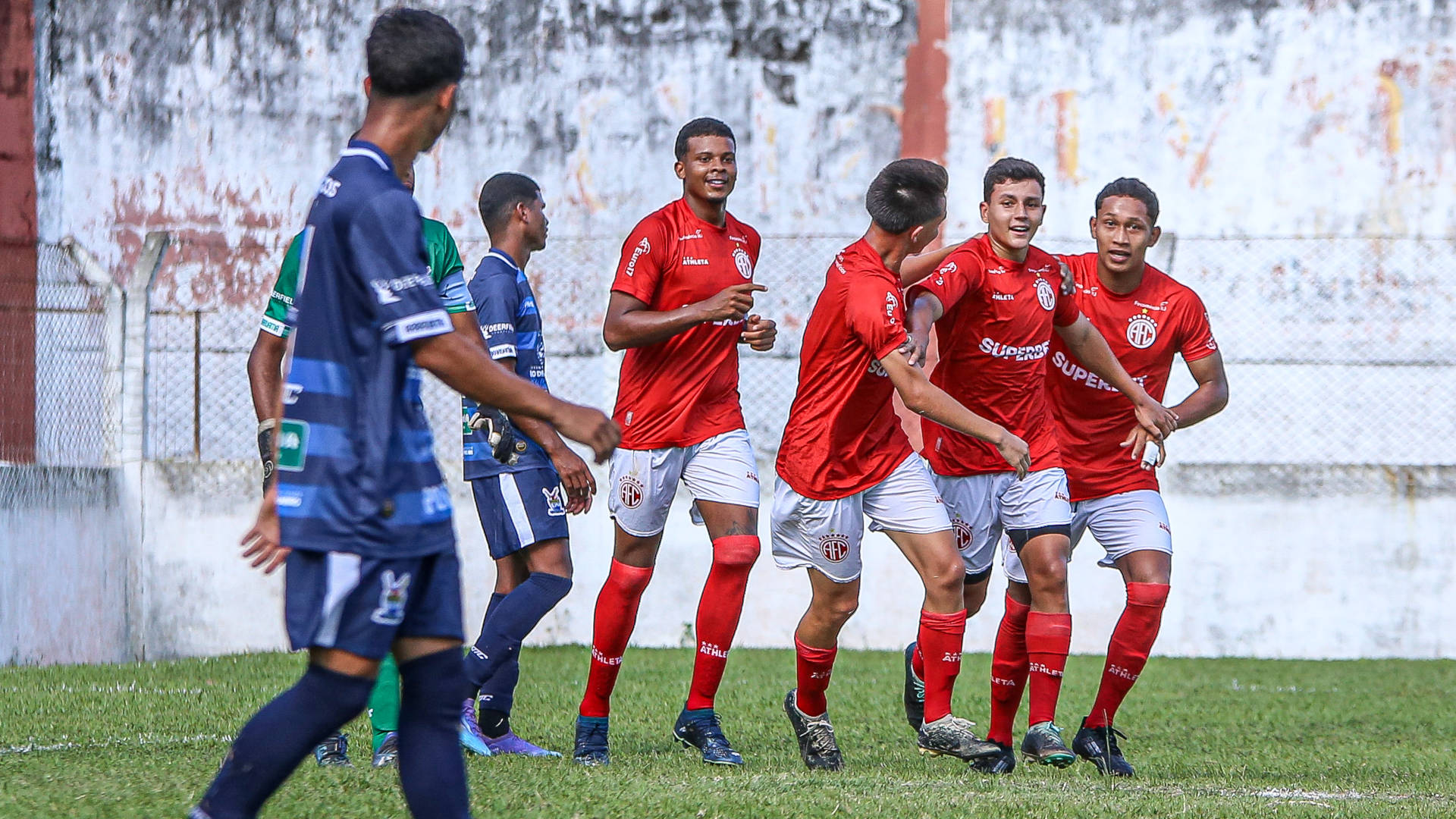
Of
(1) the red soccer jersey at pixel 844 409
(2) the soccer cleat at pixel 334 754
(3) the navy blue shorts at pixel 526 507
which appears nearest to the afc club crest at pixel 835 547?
(1) the red soccer jersey at pixel 844 409

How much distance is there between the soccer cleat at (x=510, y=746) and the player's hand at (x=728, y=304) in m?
1.71

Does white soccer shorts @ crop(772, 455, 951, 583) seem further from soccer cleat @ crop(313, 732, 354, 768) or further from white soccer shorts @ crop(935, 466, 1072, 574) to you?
soccer cleat @ crop(313, 732, 354, 768)

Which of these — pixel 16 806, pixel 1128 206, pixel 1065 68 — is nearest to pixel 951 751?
pixel 1128 206

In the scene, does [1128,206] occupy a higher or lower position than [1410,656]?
higher

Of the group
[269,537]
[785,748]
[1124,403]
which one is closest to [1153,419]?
[1124,403]

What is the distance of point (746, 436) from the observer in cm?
615

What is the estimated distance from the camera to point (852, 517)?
571 cm

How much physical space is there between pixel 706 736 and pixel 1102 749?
1478 mm

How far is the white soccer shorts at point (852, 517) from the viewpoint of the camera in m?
5.64

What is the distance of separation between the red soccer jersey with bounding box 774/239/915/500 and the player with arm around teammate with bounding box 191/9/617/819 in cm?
265

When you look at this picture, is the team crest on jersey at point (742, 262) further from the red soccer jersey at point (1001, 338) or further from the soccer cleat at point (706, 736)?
the soccer cleat at point (706, 736)

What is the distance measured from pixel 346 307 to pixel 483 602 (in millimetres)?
8250

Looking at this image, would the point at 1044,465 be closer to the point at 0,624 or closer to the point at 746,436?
the point at 746,436

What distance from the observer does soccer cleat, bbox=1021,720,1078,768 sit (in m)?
5.52
